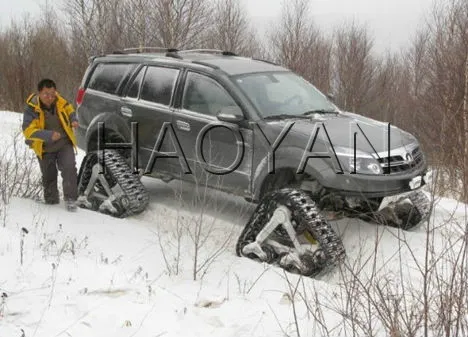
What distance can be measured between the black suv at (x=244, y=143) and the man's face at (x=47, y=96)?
0.86 meters

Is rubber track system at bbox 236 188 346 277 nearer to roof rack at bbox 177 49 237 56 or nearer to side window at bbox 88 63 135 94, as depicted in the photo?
roof rack at bbox 177 49 237 56

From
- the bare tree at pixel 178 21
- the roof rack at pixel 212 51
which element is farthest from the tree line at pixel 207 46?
the roof rack at pixel 212 51

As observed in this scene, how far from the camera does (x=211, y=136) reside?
5.89m

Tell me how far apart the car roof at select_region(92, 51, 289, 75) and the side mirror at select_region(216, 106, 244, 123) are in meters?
0.57

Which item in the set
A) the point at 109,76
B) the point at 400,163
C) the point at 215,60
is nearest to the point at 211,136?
the point at 215,60

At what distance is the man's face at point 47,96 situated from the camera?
20.0 ft

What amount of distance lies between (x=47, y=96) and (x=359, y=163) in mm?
3563

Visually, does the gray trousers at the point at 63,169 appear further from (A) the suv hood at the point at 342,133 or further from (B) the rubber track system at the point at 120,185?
(A) the suv hood at the point at 342,133

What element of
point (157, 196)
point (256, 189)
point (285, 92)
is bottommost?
point (157, 196)

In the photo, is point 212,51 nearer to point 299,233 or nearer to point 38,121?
point 38,121

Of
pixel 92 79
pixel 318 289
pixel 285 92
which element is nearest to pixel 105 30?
pixel 92 79

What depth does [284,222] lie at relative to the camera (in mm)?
5121

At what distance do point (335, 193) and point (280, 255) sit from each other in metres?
0.80

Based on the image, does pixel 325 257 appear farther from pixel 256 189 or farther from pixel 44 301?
pixel 44 301
